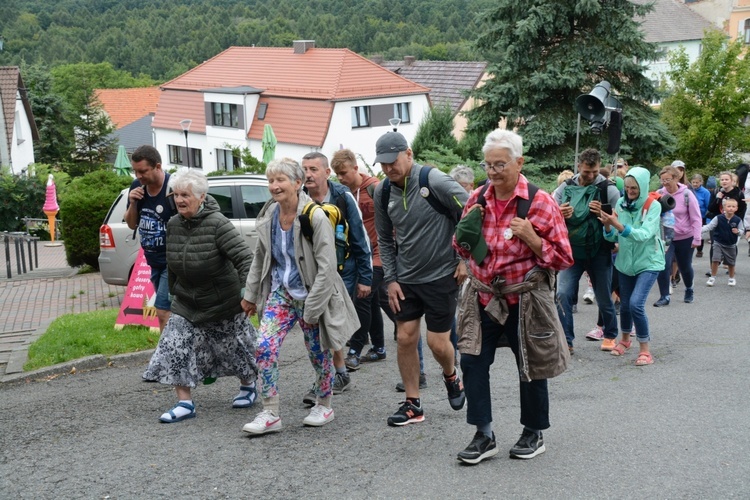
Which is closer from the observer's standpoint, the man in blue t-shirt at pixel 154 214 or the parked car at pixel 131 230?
the man in blue t-shirt at pixel 154 214

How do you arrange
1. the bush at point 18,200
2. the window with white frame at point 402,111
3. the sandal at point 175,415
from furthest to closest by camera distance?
the window with white frame at point 402,111, the bush at point 18,200, the sandal at point 175,415

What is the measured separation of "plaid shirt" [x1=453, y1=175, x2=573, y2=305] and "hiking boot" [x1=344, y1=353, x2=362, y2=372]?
2.76 m

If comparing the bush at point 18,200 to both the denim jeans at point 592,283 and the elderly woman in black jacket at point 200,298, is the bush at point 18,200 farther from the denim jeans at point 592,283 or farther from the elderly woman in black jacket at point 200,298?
the elderly woman in black jacket at point 200,298

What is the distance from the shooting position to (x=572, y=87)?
68.6ft

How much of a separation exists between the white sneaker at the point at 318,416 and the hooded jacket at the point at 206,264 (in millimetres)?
907

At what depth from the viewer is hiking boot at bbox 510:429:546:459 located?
5297 millimetres

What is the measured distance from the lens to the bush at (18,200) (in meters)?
30.9

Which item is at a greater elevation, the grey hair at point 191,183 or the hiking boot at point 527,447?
the grey hair at point 191,183

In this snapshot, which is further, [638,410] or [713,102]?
[713,102]

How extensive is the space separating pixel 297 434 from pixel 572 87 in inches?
658

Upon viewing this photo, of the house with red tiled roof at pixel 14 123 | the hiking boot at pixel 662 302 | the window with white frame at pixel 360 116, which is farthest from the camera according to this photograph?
the window with white frame at pixel 360 116

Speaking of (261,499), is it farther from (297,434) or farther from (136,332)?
(136,332)

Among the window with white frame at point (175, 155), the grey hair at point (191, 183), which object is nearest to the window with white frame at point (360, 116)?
the window with white frame at point (175, 155)

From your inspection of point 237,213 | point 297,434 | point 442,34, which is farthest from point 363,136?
point 442,34
